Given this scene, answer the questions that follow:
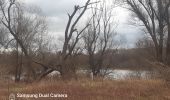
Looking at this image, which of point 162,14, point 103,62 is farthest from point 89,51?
point 162,14

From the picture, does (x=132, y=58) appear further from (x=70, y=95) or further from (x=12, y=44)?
(x=70, y=95)

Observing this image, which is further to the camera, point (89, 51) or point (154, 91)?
point (89, 51)

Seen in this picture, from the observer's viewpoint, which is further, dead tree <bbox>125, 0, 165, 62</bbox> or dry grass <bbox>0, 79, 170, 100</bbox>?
dead tree <bbox>125, 0, 165, 62</bbox>

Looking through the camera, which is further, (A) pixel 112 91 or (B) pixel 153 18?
(B) pixel 153 18

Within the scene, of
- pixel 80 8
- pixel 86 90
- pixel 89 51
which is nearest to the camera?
pixel 86 90

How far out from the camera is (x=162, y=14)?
33.4 m

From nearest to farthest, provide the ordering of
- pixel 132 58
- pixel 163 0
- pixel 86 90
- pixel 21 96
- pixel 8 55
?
1. pixel 21 96
2. pixel 86 90
3. pixel 163 0
4. pixel 8 55
5. pixel 132 58

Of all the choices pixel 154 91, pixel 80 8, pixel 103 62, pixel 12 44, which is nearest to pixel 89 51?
pixel 103 62

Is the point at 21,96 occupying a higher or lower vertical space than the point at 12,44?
lower

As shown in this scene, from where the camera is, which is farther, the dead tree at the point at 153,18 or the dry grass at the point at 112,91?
the dead tree at the point at 153,18

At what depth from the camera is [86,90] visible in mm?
12508

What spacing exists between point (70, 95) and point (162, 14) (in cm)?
2391

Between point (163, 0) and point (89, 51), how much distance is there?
43.0 ft

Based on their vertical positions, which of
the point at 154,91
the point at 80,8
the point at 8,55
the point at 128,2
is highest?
the point at 128,2
